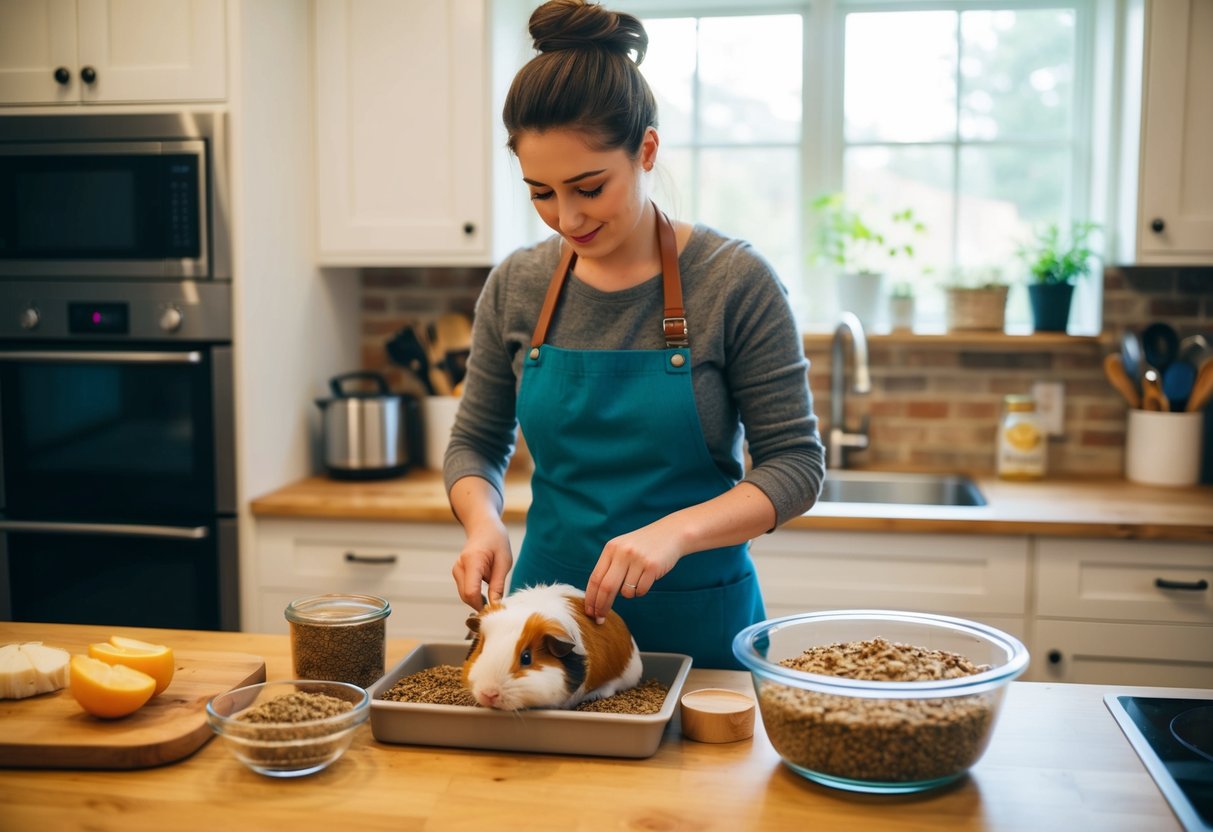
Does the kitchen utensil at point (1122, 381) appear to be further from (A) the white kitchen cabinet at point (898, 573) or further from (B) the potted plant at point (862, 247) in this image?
(A) the white kitchen cabinet at point (898, 573)

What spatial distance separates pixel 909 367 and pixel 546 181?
6.24ft

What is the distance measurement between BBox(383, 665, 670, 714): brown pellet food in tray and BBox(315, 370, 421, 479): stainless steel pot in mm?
1562

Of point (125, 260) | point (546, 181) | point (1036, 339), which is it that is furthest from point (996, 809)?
point (125, 260)

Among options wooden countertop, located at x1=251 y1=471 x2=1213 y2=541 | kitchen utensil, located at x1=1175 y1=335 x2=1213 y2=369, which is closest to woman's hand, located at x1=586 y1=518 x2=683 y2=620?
wooden countertop, located at x1=251 y1=471 x2=1213 y2=541

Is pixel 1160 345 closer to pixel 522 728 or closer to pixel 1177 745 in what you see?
pixel 1177 745

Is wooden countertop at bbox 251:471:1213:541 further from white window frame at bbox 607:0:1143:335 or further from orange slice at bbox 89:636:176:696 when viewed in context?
orange slice at bbox 89:636:176:696

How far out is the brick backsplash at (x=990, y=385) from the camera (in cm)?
295

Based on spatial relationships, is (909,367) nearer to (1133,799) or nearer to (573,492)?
(573,492)

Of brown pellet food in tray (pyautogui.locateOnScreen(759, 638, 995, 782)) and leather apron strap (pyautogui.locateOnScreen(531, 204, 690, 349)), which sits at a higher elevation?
leather apron strap (pyautogui.locateOnScreen(531, 204, 690, 349))

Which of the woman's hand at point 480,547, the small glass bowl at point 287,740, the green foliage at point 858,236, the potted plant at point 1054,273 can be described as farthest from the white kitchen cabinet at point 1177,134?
the small glass bowl at point 287,740

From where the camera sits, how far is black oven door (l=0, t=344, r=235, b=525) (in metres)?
2.61

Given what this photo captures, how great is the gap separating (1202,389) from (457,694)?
231 cm

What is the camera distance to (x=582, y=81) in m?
1.45

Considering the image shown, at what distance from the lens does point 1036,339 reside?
291 cm
